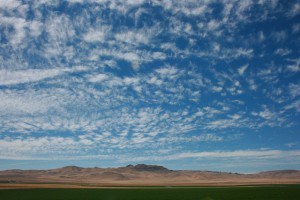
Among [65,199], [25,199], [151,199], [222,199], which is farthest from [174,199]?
[25,199]

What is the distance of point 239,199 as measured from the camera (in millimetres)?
43812

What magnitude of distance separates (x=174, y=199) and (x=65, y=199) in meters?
15.5

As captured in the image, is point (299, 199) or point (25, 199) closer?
point (299, 199)

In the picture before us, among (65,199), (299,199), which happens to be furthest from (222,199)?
(65,199)

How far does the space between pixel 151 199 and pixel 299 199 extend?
1935cm

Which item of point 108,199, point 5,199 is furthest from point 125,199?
point 5,199

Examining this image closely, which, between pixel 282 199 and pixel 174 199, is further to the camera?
pixel 174 199

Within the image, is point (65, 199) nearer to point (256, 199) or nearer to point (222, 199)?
point (222, 199)

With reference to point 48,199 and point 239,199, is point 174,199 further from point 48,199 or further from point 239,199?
point 48,199

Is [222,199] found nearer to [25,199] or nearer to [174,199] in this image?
[174,199]

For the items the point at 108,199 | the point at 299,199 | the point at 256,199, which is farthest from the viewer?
the point at 108,199

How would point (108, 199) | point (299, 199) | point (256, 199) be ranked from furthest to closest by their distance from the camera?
point (108, 199), point (256, 199), point (299, 199)

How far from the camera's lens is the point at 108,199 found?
46.0 m

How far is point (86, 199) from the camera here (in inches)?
1767
